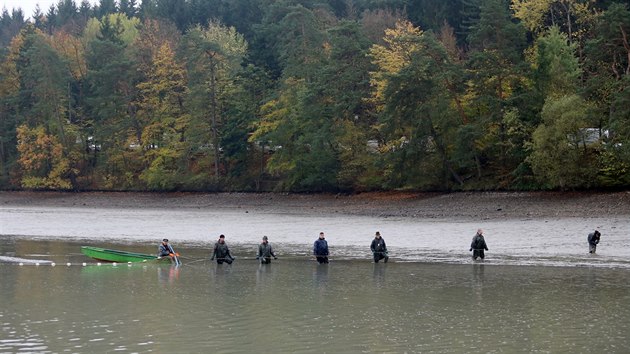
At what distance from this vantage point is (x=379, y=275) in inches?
1506

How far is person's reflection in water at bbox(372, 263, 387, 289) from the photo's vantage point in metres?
35.7

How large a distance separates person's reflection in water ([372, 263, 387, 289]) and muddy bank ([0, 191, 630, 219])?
73.5 feet

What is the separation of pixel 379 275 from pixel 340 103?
4837 cm

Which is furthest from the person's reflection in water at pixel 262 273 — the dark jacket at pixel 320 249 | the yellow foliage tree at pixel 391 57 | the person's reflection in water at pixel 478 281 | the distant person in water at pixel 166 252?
the yellow foliage tree at pixel 391 57

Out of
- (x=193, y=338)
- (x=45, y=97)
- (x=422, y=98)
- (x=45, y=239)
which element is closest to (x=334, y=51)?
(x=422, y=98)

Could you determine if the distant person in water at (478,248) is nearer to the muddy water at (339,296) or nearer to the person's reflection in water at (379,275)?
the muddy water at (339,296)

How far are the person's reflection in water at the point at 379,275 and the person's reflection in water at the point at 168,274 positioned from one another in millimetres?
8318

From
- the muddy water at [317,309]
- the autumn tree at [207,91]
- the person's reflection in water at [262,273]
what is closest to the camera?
the muddy water at [317,309]

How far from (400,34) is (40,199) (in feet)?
165

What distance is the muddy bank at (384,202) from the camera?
63250 millimetres

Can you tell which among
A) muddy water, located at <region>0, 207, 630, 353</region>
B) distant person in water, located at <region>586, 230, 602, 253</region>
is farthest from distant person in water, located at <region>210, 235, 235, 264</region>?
distant person in water, located at <region>586, 230, 602, 253</region>

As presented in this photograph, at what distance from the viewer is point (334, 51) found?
86.5 meters

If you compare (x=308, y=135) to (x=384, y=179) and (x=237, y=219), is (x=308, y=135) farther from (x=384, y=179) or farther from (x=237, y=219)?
(x=237, y=219)

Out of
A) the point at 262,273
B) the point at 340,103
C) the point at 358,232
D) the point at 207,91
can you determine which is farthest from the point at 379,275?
the point at 207,91
